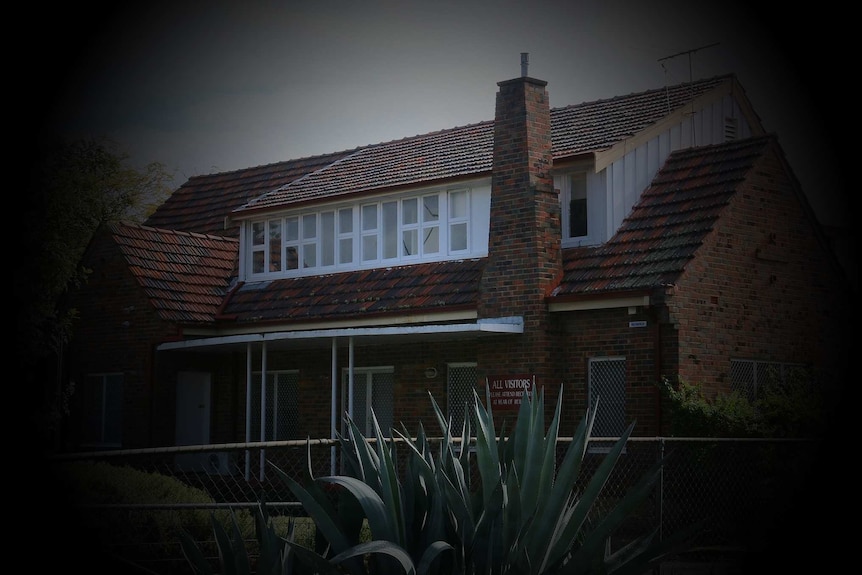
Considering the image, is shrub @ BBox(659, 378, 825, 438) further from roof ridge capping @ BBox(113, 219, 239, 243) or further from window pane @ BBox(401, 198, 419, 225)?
roof ridge capping @ BBox(113, 219, 239, 243)

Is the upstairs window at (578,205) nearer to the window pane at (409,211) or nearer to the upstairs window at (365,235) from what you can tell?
the upstairs window at (365,235)

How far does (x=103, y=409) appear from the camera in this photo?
2370 cm

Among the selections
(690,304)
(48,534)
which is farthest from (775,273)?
(48,534)

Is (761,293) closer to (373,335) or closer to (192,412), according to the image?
(373,335)

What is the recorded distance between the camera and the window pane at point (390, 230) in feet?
70.6

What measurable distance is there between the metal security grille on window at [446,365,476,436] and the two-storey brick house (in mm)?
35

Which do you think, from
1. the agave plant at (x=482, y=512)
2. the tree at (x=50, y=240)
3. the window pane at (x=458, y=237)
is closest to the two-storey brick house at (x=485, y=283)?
the window pane at (x=458, y=237)

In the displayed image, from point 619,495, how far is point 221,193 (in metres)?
15.5

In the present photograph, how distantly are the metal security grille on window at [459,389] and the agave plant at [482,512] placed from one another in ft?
39.8

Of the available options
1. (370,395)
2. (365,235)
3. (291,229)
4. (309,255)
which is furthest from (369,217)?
(370,395)

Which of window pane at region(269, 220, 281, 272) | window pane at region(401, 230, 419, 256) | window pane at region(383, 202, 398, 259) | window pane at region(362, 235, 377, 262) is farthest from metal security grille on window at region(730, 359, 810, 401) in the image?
window pane at region(269, 220, 281, 272)

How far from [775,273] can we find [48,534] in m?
13.4

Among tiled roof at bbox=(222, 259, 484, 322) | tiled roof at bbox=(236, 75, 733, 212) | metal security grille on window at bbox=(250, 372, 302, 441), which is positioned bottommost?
metal security grille on window at bbox=(250, 372, 302, 441)

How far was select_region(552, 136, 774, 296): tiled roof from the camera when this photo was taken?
1705 centimetres
